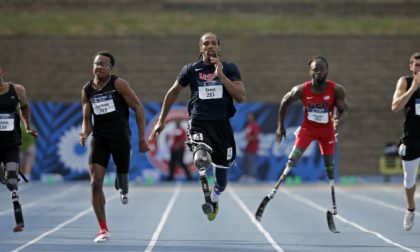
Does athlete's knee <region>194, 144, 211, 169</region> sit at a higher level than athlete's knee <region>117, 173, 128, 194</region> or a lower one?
higher

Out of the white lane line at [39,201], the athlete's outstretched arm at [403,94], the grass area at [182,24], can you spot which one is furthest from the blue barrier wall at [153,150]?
the athlete's outstretched arm at [403,94]

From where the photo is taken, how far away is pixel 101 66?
12.4m

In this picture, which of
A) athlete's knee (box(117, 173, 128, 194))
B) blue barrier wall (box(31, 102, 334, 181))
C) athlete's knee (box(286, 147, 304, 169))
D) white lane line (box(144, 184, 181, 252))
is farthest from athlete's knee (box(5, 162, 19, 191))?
blue barrier wall (box(31, 102, 334, 181))

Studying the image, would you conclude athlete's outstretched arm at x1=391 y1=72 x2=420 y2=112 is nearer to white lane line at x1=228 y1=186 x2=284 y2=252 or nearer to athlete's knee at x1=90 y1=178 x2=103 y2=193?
white lane line at x1=228 y1=186 x2=284 y2=252

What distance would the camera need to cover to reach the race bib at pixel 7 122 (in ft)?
44.1

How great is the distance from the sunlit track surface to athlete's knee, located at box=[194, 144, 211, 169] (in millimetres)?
974

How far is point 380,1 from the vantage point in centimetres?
3788

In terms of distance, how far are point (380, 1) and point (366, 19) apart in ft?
3.01

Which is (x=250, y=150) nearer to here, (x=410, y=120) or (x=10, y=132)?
(x=410, y=120)

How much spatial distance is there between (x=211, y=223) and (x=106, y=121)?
422 cm

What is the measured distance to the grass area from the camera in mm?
36438

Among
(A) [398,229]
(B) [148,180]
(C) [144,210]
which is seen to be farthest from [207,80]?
(B) [148,180]

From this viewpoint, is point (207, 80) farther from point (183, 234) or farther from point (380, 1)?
point (380, 1)

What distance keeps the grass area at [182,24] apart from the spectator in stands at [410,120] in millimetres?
22534
